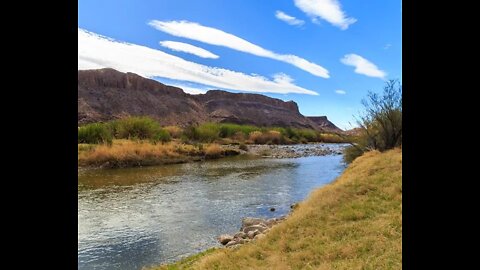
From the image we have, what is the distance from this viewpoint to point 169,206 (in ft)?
40.5

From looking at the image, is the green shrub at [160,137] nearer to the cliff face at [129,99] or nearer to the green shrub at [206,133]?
the green shrub at [206,133]

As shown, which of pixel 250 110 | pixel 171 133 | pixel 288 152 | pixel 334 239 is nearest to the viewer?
pixel 334 239

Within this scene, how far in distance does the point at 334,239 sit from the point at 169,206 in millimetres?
6949

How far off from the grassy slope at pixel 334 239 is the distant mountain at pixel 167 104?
2124 inches

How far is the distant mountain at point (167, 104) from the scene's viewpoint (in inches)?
2717

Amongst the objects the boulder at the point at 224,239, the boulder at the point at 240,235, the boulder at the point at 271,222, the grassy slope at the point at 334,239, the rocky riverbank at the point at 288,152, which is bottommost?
the boulder at the point at 224,239

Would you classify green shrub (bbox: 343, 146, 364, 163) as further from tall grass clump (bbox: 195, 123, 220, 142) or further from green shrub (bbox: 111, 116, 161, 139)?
tall grass clump (bbox: 195, 123, 220, 142)

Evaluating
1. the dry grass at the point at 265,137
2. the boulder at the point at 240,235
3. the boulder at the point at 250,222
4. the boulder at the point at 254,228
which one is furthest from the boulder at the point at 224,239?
the dry grass at the point at 265,137

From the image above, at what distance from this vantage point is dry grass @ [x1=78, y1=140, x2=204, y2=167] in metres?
23.0

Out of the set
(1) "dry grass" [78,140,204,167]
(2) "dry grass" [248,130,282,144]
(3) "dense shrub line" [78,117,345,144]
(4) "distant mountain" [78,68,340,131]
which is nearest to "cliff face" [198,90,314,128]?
(4) "distant mountain" [78,68,340,131]

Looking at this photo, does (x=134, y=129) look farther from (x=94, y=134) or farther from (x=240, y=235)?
(x=240, y=235)

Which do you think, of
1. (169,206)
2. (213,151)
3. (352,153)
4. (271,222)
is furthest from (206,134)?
(271,222)
